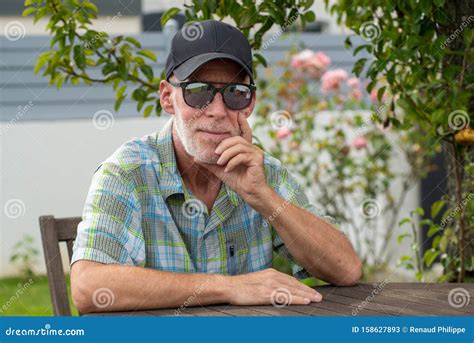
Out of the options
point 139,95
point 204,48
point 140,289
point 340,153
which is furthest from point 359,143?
point 140,289

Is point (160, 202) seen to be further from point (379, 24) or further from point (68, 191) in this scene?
point (68, 191)

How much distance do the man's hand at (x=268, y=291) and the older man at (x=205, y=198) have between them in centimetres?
2

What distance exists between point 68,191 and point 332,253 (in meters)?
5.35

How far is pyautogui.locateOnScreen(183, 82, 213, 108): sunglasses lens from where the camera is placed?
7.77ft

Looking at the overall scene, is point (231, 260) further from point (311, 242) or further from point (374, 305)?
point (374, 305)

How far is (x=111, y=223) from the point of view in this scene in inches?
89.3

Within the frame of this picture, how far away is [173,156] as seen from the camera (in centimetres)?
256

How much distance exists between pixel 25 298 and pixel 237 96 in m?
4.56

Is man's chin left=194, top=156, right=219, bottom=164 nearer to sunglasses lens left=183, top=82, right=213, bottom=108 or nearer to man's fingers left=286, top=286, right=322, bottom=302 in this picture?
sunglasses lens left=183, top=82, right=213, bottom=108

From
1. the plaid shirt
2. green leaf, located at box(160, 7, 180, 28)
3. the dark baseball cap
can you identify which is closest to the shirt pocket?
the plaid shirt

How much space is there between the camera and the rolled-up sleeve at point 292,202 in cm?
258

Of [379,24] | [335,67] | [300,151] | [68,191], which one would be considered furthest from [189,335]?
[335,67]

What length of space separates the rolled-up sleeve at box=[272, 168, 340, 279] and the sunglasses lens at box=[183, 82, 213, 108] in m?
0.44

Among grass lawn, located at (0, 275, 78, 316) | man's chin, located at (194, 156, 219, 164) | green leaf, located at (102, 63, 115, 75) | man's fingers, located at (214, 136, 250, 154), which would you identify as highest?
green leaf, located at (102, 63, 115, 75)
